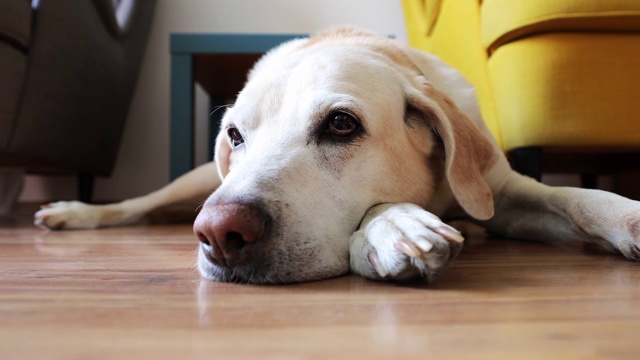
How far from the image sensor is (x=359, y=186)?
121 cm

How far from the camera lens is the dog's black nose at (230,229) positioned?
95 cm

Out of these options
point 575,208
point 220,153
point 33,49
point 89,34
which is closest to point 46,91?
point 33,49

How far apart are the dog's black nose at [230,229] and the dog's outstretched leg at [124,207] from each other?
1.30 m

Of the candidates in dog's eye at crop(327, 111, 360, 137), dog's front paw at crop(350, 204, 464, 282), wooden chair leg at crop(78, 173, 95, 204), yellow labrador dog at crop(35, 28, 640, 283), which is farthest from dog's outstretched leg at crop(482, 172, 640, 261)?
wooden chair leg at crop(78, 173, 95, 204)

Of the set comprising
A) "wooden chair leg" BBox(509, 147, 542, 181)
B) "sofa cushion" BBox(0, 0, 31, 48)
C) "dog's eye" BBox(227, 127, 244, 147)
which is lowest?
"wooden chair leg" BBox(509, 147, 542, 181)

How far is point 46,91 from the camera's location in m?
2.43

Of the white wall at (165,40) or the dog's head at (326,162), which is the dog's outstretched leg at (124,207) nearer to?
the dog's head at (326,162)

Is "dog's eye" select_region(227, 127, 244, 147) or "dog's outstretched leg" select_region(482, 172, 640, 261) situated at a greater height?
"dog's eye" select_region(227, 127, 244, 147)

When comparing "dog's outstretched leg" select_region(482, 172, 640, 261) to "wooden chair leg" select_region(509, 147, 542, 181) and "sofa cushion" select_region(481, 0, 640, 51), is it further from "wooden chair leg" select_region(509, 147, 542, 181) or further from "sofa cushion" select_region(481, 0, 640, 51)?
"sofa cushion" select_region(481, 0, 640, 51)

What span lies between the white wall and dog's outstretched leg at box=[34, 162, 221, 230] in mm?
1590

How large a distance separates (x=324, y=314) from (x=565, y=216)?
0.92 m

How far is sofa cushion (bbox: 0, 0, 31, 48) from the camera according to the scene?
2136 millimetres

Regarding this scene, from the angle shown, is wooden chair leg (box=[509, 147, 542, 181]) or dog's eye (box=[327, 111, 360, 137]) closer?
dog's eye (box=[327, 111, 360, 137])

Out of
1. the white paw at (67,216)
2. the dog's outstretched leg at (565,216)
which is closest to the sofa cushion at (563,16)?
the dog's outstretched leg at (565,216)
